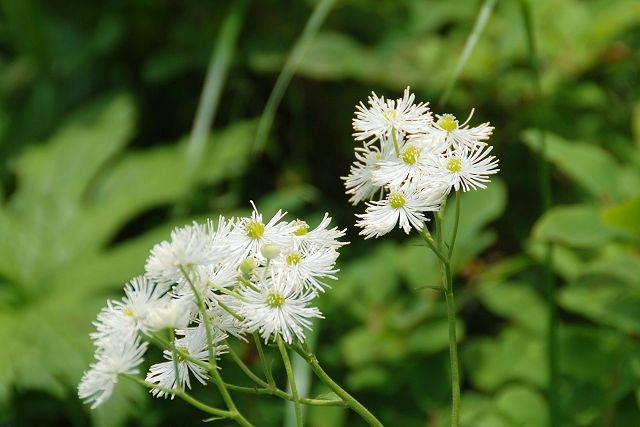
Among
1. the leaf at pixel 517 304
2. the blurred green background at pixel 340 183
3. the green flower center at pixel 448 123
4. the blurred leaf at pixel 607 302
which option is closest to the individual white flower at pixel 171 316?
the green flower center at pixel 448 123

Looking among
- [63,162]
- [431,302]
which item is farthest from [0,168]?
[431,302]

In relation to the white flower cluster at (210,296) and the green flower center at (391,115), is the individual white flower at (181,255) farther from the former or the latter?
the green flower center at (391,115)

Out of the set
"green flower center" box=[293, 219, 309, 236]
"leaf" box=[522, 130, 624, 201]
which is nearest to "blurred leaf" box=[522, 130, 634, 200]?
"leaf" box=[522, 130, 624, 201]

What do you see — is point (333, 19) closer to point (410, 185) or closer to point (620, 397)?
point (620, 397)

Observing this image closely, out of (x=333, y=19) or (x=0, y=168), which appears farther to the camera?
(x=0, y=168)

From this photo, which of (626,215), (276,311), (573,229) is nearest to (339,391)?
(276,311)

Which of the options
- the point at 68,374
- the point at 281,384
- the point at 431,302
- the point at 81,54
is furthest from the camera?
the point at 81,54

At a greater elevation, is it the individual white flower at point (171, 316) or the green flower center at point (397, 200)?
the green flower center at point (397, 200)

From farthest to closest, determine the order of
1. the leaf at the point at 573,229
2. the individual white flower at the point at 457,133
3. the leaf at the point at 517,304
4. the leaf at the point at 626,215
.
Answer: the leaf at the point at 517,304 < the leaf at the point at 573,229 < the leaf at the point at 626,215 < the individual white flower at the point at 457,133
